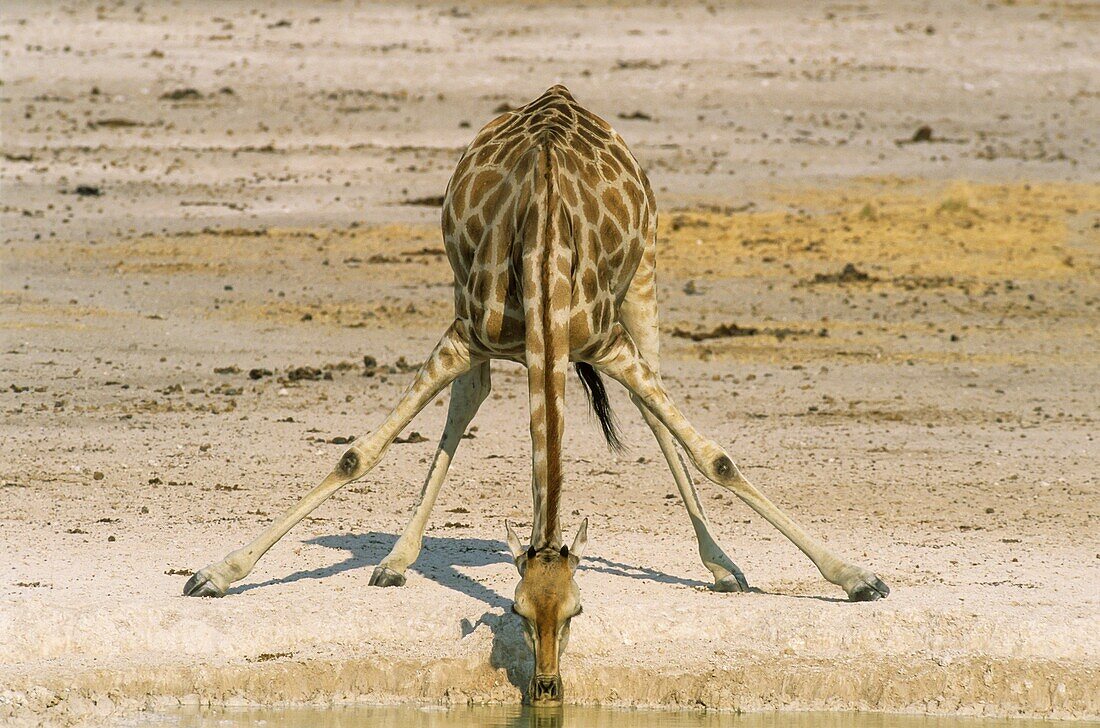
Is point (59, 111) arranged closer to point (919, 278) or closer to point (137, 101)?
point (137, 101)

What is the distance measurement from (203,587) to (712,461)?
1.93 meters

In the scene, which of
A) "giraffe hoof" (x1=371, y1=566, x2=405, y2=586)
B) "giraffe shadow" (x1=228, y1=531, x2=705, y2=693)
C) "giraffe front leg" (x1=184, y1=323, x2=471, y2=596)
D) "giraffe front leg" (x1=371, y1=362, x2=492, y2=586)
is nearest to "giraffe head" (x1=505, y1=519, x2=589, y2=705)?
"giraffe shadow" (x1=228, y1=531, x2=705, y2=693)

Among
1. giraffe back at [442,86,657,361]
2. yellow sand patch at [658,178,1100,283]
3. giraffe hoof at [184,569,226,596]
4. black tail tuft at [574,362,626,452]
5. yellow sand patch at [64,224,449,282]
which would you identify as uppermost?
yellow sand patch at [658,178,1100,283]

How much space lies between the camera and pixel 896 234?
633 inches

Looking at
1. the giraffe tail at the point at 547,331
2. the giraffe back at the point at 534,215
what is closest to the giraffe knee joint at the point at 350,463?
the giraffe back at the point at 534,215

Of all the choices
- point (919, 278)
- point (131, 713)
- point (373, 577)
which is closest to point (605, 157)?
point (373, 577)

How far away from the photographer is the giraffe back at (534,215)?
5.97 m

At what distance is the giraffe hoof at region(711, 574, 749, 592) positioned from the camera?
6711 mm

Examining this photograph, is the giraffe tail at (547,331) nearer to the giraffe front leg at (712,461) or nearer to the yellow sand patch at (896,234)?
the giraffe front leg at (712,461)

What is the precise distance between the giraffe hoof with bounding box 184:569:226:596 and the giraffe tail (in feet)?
4.86

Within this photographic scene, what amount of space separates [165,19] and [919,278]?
15.9 m

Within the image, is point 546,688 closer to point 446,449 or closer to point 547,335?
point 547,335

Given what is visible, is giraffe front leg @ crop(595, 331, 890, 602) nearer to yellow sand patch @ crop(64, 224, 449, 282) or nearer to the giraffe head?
the giraffe head

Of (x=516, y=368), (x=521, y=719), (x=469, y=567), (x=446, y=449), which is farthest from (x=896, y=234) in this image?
(x=521, y=719)
